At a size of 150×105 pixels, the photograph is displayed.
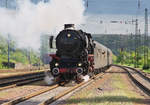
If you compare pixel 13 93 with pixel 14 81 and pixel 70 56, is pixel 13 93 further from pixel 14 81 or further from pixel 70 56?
pixel 14 81

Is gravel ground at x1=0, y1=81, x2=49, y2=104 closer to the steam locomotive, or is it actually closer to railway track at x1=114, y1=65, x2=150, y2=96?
the steam locomotive

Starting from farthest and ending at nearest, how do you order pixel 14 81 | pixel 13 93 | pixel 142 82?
pixel 142 82 < pixel 14 81 < pixel 13 93

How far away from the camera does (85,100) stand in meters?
11.3

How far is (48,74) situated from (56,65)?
143 cm

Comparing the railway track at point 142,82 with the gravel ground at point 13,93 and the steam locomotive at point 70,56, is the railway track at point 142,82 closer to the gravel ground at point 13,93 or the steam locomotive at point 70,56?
the steam locomotive at point 70,56

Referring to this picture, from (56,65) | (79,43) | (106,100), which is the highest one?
(79,43)

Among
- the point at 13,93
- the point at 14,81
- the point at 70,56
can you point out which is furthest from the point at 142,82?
the point at 13,93

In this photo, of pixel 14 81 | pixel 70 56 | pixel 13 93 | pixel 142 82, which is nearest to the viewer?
pixel 13 93

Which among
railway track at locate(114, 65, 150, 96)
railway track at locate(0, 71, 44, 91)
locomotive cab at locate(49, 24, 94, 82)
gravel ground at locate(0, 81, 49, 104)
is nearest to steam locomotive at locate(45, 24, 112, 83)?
locomotive cab at locate(49, 24, 94, 82)

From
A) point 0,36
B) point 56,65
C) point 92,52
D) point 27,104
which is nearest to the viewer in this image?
point 27,104

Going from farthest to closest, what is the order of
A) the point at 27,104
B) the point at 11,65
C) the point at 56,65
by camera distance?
the point at 11,65 < the point at 56,65 < the point at 27,104

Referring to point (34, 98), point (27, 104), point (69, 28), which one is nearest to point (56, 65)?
point (69, 28)

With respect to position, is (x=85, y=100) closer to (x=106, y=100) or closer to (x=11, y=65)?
(x=106, y=100)

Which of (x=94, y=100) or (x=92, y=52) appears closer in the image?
(x=94, y=100)
